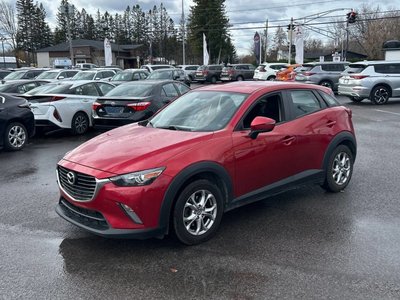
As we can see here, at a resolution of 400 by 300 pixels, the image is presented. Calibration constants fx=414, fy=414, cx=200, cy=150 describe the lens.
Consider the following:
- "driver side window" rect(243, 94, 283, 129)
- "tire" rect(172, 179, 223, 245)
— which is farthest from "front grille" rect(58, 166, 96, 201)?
"driver side window" rect(243, 94, 283, 129)

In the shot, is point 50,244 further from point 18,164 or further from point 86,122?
point 86,122

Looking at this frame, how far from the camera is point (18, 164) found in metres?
8.12

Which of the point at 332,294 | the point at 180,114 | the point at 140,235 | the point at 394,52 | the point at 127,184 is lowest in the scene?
the point at 332,294

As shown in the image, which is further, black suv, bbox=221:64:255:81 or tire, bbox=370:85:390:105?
black suv, bbox=221:64:255:81

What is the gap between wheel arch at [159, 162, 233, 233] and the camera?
3.94 m

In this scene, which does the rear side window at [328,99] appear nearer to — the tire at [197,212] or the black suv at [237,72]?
the tire at [197,212]

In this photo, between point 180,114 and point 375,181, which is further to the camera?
point 375,181

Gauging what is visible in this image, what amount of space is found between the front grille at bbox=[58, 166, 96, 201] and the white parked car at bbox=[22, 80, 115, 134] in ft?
22.4

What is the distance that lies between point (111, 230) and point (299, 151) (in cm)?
257

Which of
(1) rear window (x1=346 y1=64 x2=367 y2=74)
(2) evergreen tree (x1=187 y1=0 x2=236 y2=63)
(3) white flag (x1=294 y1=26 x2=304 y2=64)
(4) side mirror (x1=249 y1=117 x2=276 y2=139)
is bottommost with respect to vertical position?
(4) side mirror (x1=249 y1=117 x2=276 y2=139)

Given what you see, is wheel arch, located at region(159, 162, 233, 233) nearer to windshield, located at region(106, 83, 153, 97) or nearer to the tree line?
windshield, located at region(106, 83, 153, 97)

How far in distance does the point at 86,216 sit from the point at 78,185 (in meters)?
0.32

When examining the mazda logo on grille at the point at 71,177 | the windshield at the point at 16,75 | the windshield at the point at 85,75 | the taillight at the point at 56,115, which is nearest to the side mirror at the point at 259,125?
the mazda logo on grille at the point at 71,177

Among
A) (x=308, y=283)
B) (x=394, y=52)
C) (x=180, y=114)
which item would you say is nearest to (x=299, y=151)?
(x=180, y=114)
